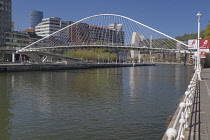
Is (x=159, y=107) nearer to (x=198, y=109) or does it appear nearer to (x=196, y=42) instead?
(x=198, y=109)

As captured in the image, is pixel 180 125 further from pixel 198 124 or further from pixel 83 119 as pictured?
pixel 83 119

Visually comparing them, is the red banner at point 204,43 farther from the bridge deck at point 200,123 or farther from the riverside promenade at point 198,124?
the riverside promenade at point 198,124

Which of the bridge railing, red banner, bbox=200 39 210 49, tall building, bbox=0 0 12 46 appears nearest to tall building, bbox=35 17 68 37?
tall building, bbox=0 0 12 46

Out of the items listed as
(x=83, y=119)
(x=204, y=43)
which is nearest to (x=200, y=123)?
→ (x=83, y=119)

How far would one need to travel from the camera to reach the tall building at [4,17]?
299 ft

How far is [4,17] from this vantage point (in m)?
95.2

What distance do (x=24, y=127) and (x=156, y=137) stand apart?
5.77 m

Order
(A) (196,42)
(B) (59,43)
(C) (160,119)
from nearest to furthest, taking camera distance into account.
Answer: (C) (160,119) < (A) (196,42) < (B) (59,43)

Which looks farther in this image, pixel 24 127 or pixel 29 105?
pixel 29 105

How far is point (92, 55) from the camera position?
110 metres

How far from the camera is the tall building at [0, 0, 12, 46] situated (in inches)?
3590

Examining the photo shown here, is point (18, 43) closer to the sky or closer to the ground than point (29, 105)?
closer to the sky

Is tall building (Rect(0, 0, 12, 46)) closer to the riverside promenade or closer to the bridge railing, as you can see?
the riverside promenade

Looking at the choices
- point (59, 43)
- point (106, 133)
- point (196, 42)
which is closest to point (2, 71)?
point (59, 43)
